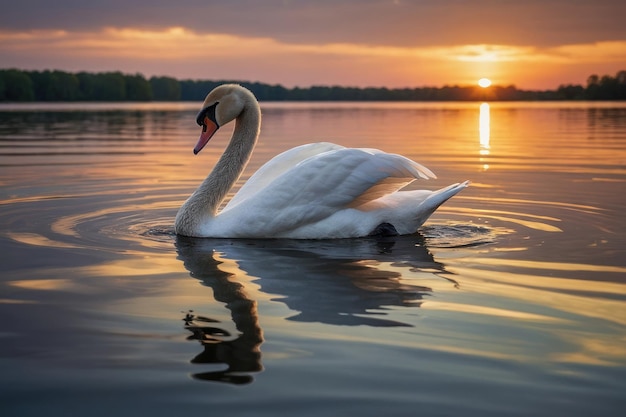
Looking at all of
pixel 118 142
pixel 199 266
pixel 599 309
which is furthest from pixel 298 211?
pixel 118 142

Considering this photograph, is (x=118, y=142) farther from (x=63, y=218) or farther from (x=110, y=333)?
(x=110, y=333)

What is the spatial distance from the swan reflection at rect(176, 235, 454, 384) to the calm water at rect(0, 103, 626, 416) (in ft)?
0.06

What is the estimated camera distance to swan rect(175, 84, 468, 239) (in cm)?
808

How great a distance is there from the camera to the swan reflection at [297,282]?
16.2 ft

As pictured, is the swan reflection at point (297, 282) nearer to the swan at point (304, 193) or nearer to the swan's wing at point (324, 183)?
the swan at point (304, 193)

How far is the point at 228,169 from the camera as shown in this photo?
938 centimetres

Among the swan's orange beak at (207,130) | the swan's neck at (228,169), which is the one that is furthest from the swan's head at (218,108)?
the swan's neck at (228,169)

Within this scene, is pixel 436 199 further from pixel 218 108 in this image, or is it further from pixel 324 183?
pixel 218 108

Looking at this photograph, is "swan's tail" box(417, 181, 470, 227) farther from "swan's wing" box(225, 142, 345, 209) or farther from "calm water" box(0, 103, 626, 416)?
"swan's wing" box(225, 142, 345, 209)

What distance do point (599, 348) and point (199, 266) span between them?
136 inches

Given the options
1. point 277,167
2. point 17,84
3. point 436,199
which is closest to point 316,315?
point 436,199

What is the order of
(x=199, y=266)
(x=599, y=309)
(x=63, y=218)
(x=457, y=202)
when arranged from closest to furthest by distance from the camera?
(x=599, y=309), (x=199, y=266), (x=63, y=218), (x=457, y=202)

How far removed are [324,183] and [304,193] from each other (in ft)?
0.65

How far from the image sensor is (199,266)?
725 centimetres
